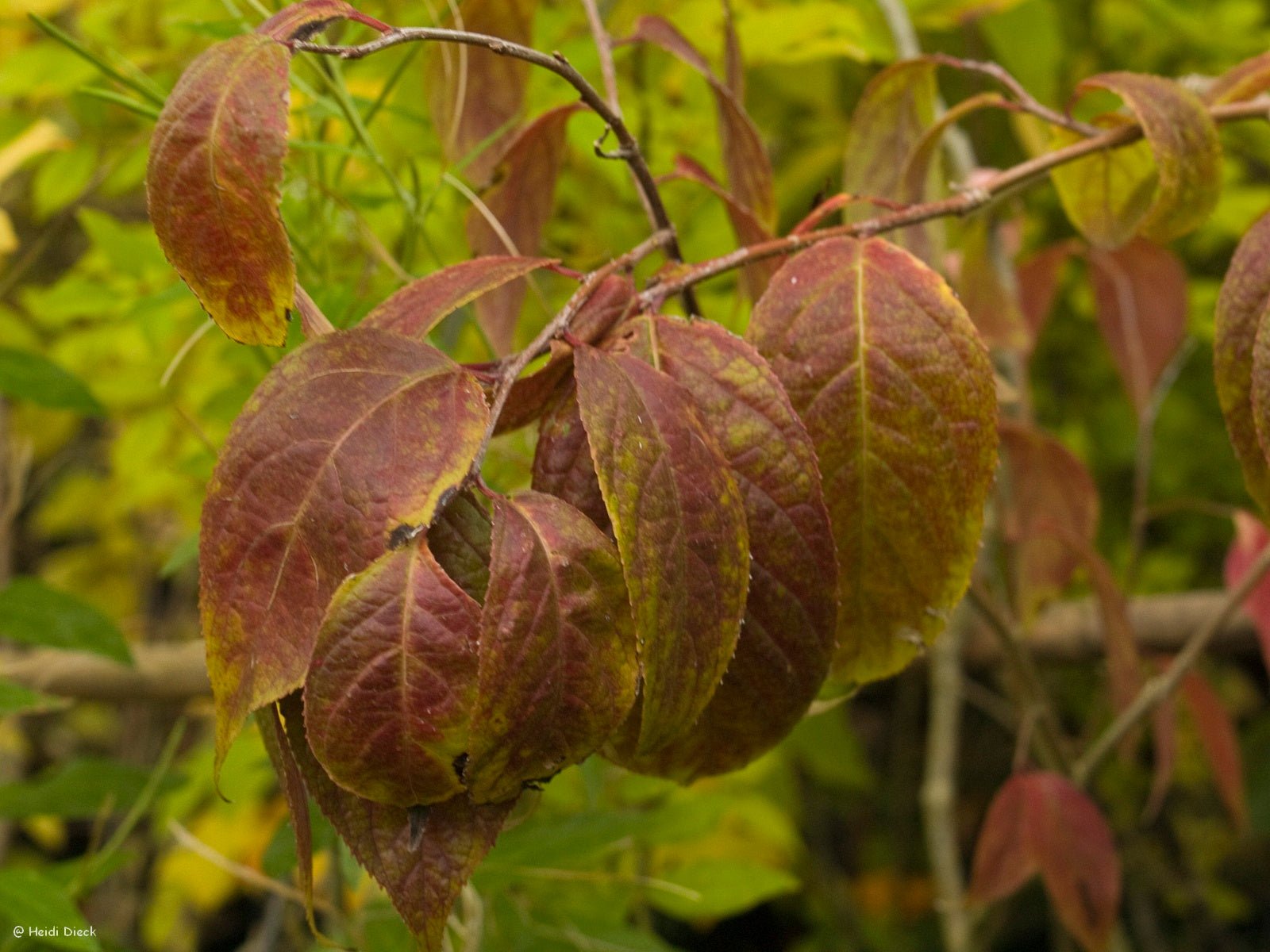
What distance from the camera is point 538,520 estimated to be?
318 mm

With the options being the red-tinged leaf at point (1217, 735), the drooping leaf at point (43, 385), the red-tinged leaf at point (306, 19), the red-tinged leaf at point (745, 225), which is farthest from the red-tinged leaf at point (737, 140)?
the red-tinged leaf at point (1217, 735)

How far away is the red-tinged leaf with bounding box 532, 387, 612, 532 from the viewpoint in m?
0.37

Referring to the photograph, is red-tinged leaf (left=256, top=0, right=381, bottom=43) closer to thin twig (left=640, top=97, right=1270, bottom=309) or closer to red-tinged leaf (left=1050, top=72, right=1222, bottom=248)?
thin twig (left=640, top=97, right=1270, bottom=309)

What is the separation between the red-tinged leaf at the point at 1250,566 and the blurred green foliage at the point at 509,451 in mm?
248

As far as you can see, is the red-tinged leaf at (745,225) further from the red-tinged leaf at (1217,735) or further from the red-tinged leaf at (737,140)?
the red-tinged leaf at (1217,735)

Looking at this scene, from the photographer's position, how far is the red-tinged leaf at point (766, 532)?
364 mm

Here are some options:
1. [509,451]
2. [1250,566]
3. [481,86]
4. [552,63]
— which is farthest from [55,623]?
[1250,566]

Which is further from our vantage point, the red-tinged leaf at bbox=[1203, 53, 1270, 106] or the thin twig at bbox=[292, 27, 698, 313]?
the red-tinged leaf at bbox=[1203, 53, 1270, 106]

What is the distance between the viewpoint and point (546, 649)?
12.2 inches

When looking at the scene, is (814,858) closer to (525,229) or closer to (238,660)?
(525,229)

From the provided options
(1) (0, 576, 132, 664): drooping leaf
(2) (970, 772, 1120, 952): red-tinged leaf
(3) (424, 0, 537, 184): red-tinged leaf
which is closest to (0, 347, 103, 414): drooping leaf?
(1) (0, 576, 132, 664): drooping leaf

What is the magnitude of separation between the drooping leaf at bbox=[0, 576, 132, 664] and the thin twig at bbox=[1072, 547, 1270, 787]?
68 cm

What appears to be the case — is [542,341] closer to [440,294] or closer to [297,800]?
[440,294]

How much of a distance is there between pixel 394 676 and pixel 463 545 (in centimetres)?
5
